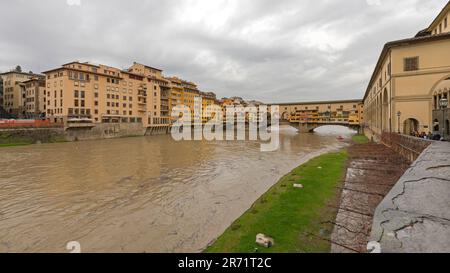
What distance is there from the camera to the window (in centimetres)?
2517

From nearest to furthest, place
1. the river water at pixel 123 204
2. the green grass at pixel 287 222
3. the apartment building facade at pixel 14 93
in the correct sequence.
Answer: the green grass at pixel 287 222 < the river water at pixel 123 204 < the apartment building facade at pixel 14 93

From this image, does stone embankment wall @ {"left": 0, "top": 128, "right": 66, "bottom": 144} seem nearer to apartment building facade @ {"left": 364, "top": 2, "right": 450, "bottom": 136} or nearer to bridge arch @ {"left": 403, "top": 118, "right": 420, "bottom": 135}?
apartment building facade @ {"left": 364, "top": 2, "right": 450, "bottom": 136}

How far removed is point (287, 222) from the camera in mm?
7832

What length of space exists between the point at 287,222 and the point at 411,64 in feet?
91.5

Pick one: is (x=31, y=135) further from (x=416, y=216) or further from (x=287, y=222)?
(x=416, y=216)

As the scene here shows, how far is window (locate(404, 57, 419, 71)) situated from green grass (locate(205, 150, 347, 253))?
2216 cm

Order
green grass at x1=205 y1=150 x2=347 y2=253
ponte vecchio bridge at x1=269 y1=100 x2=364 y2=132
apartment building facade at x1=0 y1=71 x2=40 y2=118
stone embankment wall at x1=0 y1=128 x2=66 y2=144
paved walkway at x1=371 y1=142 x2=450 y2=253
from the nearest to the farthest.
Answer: paved walkway at x1=371 y1=142 x2=450 y2=253
green grass at x1=205 y1=150 x2=347 y2=253
stone embankment wall at x1=0 y1=128 x2=66 y2=144
apartment building facade at x1=0 y1=71 x2=40 y2=118
ponte vecchio bridge at x1=269 y1=100 x2=364 y2=132

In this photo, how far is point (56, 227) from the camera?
9.11m

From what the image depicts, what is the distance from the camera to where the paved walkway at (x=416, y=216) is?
4430 millimetres

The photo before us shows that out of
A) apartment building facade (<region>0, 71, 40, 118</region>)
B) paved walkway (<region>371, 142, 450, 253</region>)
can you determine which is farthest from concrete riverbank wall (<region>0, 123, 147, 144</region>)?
paved walkway (<region>371, 142, 450, 253</region>)

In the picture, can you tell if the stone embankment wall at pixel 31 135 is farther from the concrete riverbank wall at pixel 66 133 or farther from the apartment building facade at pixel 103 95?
the apartment building facade at pixel 103 95

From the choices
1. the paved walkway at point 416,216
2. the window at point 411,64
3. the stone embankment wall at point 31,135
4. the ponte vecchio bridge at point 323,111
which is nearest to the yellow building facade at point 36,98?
the stone embankment wall at point 31,135

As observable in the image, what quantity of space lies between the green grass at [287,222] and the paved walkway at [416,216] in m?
1.91
